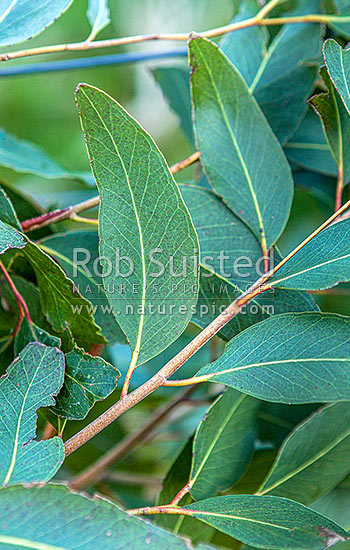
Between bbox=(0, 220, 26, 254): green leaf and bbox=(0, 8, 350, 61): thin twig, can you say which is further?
bbox=(0, 8, 350, 61): thin twig

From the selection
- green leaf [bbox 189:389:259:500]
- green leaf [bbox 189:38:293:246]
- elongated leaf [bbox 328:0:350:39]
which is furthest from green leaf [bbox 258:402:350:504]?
elongated leaf [bbox 328:0:350:39]

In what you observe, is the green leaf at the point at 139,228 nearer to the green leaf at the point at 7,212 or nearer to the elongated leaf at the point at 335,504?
the green leaf at the point at 7,212

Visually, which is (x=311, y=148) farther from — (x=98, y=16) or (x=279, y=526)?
(x=279, y=526)

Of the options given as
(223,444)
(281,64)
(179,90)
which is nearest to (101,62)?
(179,90)

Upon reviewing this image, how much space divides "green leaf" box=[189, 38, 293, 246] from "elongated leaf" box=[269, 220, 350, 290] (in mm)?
79

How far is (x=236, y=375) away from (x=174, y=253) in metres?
0.08

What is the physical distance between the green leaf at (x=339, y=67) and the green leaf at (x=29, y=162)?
0.32 meters

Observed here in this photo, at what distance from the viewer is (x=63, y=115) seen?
1077mm

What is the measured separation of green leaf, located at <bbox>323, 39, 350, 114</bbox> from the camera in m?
0.30

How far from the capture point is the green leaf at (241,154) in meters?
0.39

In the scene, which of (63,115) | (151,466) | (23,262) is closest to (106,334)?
(23,262)

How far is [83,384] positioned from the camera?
1.01 ft

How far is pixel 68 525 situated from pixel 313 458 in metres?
0.22

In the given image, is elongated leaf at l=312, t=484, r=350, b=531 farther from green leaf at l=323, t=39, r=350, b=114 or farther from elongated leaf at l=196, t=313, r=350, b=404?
green leaf at l=323, t=39, r=350, b=114
